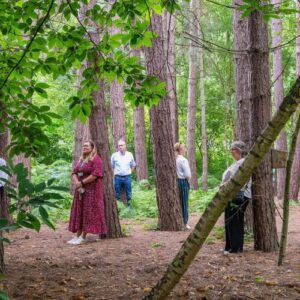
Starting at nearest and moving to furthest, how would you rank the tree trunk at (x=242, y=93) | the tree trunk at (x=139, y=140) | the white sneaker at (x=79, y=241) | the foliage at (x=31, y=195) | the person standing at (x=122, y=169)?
the foliage at (x=31, y=195) → the tree trunk at (x=242, y=93) → the white sneaker at (x=79, y=241) → the person standing at (x=122, y=169) → the tree trunk at (x=139, y=140)

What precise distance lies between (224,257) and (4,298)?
15.3 ft

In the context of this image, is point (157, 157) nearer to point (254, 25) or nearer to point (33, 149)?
point (254, 25)

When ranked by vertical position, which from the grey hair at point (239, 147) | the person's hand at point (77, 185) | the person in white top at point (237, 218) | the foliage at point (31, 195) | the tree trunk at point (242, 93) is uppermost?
the tree trunk at point (242, 93)

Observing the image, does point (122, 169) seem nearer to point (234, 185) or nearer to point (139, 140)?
point (139, 140)

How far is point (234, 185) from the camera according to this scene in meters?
2.84

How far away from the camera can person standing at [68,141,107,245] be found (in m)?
7.77

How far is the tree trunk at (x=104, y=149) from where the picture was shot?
7973 mm

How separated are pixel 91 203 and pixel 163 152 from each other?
5.80 feet

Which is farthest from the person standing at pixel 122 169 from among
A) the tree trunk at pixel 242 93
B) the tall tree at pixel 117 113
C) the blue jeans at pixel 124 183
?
the tree trunk at pixel 242 93

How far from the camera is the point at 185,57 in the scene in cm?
2612

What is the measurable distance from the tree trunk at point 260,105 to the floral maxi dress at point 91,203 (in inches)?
109

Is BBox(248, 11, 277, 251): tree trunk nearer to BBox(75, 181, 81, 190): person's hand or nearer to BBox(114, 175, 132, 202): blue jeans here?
BBox(75, 181, 81, 190): person's hand

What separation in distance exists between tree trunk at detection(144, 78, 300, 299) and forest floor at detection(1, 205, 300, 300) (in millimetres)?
1668

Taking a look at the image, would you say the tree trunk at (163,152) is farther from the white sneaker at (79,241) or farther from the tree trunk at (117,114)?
the tree trunk at (117,114)
